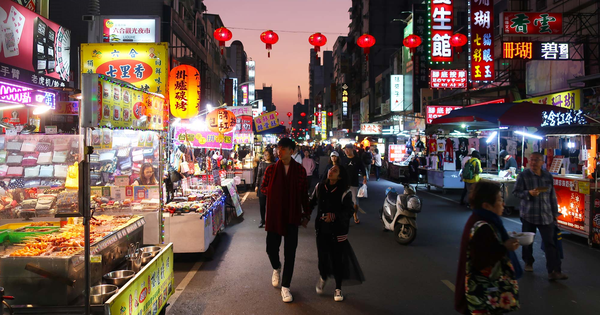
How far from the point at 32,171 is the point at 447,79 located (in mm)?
19249

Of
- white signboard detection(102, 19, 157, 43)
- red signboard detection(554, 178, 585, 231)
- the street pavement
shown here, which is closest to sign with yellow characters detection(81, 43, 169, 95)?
the street pavement

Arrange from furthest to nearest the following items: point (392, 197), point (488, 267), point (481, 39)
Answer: point (481, 39), point (392, 197), point (488, 267)

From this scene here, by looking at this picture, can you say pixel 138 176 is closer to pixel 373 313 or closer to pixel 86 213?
pixel 86 213

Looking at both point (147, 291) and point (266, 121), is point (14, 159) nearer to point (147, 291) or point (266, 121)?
point (147, 291)

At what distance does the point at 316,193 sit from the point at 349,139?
41450 millimetres

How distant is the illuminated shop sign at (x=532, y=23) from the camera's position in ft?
44.3

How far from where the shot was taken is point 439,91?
2733cm

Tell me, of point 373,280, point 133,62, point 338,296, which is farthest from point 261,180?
point 338,296

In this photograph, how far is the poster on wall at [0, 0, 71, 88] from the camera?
23.9ft

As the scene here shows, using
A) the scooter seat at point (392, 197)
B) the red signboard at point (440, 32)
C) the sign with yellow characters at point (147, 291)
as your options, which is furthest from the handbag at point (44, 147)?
the red signboard at point (440, 32)

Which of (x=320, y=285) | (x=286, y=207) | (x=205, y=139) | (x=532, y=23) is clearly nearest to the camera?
(x=286, y=207)

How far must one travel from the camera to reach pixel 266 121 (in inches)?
807

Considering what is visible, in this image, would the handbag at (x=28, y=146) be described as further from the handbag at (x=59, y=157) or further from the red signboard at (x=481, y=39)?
the red signboard at (x=481, y=39)

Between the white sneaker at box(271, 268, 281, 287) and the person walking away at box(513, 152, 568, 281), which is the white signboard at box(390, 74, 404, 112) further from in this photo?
the white sneaker at box(271, 268, 281, 287)
